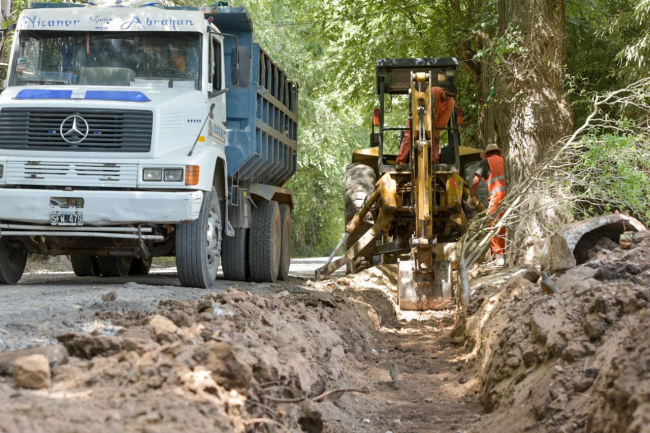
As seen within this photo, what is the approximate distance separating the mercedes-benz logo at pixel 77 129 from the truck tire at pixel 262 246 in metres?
3.56

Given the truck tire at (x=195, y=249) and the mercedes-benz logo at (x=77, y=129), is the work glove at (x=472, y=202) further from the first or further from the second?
the mercedes-benz logo at (x=77, y=129)

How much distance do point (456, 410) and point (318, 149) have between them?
2233cm

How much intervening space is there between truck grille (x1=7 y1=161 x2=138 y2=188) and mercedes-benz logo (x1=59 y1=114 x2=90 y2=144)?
0.28m

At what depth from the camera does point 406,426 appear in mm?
5293

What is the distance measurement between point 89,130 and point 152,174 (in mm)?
841

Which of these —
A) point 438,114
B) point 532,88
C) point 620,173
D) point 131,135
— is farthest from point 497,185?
point 131,135

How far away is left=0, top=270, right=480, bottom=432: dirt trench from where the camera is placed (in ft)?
11.5

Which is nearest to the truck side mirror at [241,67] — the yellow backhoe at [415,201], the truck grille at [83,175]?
the truck grille at [83,175]

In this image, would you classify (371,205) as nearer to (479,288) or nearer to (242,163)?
(242,163)

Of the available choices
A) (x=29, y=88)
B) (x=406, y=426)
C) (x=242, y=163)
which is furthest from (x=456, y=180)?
(x=406, y=426)

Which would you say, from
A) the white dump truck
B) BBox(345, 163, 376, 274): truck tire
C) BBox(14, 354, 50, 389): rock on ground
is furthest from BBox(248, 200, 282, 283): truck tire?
BBox(14, 354, 50, 389): rock on ground

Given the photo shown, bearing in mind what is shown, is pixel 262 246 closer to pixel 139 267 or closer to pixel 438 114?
pixel 139 267

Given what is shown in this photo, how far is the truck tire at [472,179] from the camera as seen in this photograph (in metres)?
12.9

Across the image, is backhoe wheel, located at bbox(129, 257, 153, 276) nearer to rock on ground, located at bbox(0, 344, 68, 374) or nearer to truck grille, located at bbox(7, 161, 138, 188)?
truck grille, located at bbox(7, 161, 138, 188)
